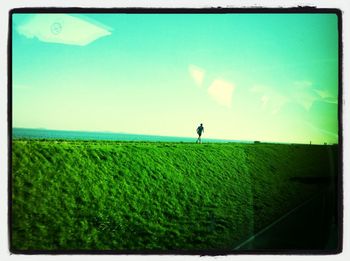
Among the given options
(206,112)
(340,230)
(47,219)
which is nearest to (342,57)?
(206,112)

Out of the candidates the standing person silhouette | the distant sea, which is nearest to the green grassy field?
the distant sea

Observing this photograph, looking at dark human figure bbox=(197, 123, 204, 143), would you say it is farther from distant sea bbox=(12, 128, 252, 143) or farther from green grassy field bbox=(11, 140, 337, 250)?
green grassy field bbox=(11, 140, 337, 250)

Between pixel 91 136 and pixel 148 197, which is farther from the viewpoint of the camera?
pixel 148 197

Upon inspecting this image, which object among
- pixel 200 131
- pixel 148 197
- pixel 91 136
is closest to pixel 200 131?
pixel 200 131

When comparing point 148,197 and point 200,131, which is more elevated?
point 200,131

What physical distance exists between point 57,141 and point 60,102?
1.33 ft

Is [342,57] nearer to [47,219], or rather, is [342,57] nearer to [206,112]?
[206,112]

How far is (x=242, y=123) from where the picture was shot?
353 cm

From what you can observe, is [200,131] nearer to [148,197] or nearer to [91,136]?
[148,197]

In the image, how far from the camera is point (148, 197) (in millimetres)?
3730

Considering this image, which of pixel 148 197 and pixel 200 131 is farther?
pixel 148 197

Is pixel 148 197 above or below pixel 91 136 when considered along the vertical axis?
below

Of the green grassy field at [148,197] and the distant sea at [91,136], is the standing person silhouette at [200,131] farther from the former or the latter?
the green grassy field at [148,197]

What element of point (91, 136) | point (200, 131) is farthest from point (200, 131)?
Result: point (91, 136)
